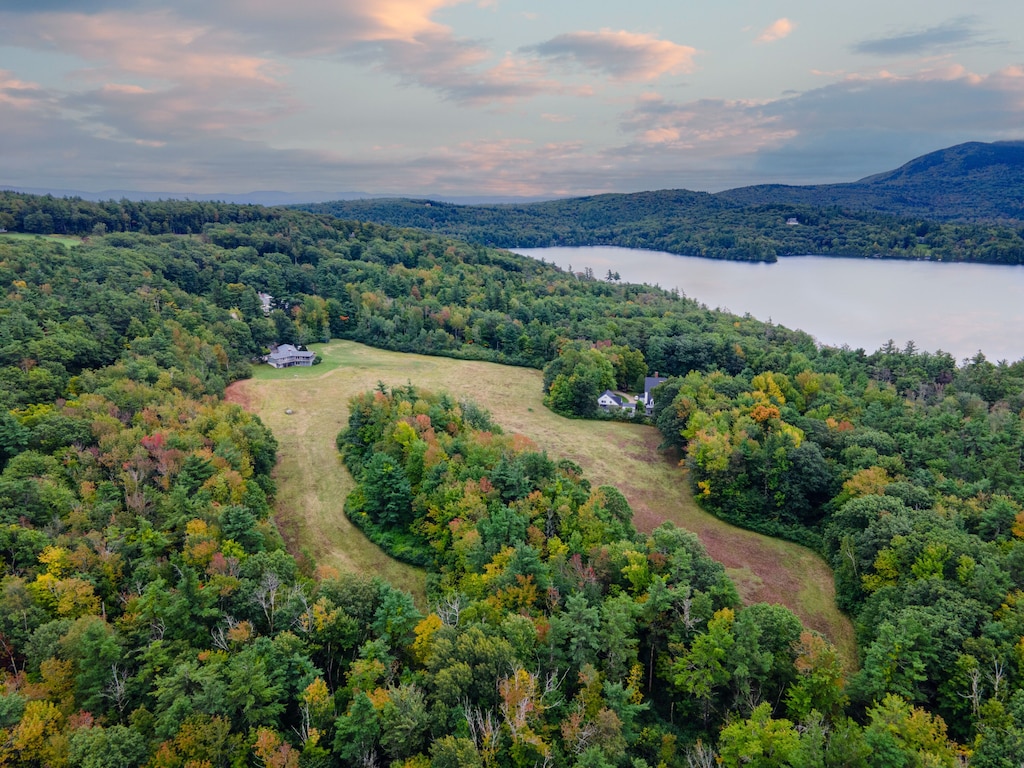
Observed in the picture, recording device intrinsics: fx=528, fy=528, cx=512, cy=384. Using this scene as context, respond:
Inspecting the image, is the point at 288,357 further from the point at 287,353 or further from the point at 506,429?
the point at 506,429

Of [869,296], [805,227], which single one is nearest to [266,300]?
[869,296]

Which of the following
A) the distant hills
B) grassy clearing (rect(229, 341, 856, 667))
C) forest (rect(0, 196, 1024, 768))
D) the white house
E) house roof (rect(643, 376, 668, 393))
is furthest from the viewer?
the distant hills

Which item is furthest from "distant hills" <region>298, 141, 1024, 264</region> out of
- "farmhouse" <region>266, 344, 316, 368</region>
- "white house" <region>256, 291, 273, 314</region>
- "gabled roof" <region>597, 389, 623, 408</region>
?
"gabled roof" <region>597, 389, 623, 408</region>

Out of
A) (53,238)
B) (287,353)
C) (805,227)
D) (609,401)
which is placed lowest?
(609,401)

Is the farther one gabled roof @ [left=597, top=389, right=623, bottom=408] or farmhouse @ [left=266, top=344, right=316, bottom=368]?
farmhouse @ [left=266, top=344, right=316, bottom=368]

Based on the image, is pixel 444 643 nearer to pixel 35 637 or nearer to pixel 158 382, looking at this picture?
pixel 35 637

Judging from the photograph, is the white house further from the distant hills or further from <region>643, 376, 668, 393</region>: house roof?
the distant hills
